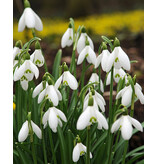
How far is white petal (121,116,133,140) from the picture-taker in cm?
150

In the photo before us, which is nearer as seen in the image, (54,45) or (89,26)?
(54,45)

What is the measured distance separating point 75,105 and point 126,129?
536mm

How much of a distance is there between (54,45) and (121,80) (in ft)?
10.9

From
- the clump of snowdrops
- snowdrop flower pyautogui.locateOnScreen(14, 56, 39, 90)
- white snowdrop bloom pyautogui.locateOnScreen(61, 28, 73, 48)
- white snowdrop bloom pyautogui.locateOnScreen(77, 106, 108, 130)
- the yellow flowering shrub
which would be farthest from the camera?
the yellow flowering shrub

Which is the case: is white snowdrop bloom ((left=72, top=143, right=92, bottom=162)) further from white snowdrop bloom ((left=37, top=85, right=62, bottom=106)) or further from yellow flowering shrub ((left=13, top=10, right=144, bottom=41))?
yellow flowering shrub ((left=13, top=10, right=144, bottom=41))

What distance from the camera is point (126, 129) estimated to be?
1509 mm

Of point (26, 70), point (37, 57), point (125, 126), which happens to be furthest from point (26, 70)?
point (125, 126)

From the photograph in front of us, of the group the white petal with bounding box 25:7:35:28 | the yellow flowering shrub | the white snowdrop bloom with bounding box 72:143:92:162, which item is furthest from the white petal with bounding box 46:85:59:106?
the yellow flowering shrub

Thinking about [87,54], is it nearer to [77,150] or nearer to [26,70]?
[26,70]

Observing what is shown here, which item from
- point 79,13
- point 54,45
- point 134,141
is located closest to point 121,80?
point 134,141

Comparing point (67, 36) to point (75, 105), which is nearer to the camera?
point (75, 105)

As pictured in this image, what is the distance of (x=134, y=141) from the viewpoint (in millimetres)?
2934

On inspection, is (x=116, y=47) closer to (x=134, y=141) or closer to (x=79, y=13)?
(x=134, y=141)

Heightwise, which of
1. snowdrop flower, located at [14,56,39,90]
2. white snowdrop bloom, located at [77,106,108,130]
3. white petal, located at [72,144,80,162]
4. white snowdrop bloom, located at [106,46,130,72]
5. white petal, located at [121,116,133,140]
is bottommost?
white petal, located at [72,144,80,162]
